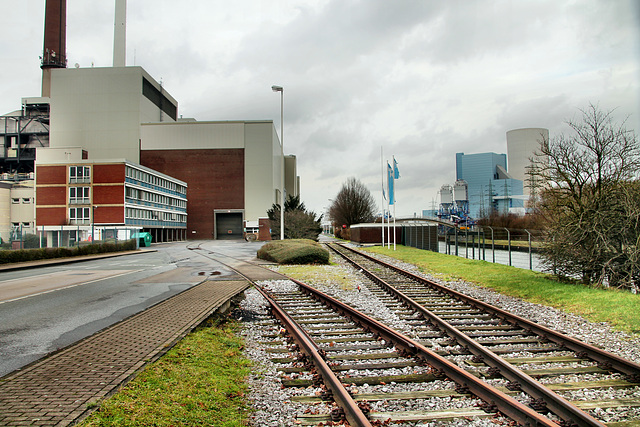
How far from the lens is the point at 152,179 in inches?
2491

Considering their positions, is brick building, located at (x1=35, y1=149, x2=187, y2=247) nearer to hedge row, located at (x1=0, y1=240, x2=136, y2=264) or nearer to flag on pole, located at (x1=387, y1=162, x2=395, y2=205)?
hedge row, located at (x1=0, y1=240, x2=136, y2=264)

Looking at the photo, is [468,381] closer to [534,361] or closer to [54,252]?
[534,361]

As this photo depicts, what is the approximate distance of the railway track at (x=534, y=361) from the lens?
4.45 metres

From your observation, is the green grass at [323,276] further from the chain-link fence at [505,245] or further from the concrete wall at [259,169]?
the concrete wall at [259,169]

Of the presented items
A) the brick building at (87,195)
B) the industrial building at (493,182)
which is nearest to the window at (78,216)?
the brick building at (87,195)

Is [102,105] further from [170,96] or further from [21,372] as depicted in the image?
[21,372]

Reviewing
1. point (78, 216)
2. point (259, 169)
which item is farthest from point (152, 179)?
point (259, 169)

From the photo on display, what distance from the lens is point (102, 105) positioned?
80.9 m

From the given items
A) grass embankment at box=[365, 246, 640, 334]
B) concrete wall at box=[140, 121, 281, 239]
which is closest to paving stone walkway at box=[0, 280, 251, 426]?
grass embankment at box=[365, 246, 640, 334]

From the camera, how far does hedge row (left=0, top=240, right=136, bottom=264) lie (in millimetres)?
23791

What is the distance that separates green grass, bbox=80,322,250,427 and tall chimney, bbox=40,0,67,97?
93.4m

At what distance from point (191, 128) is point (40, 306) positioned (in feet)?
261

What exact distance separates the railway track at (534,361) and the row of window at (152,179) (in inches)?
2090

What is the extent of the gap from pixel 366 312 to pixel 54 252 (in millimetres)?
25514
